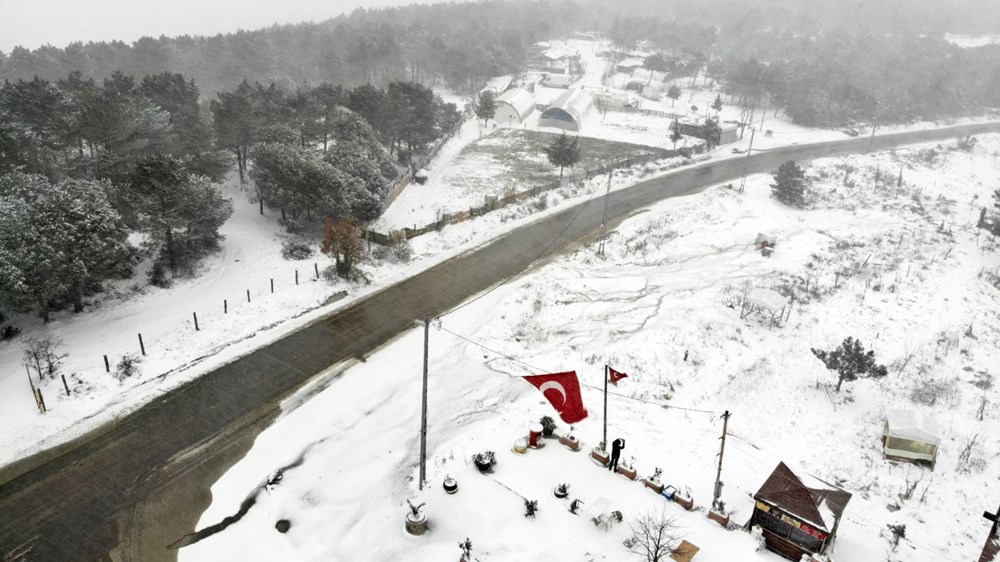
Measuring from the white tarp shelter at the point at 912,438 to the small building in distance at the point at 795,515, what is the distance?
6187 millimetres

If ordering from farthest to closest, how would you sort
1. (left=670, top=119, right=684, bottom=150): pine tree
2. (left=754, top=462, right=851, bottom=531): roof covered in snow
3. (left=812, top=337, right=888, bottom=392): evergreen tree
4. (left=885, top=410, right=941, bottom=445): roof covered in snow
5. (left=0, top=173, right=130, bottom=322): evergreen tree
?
1. (left=670, top=119, right=684, bottom=150): pine tree
2. (left=0, top=173, right=130, bottom=322): evergreen tree
3. (left=812, top=337, right=888, bottom=392): evergreen tree
4. (left=885, top=410, right=941, bottom=445): roof covered in snow
5. (left=754, top=462, right=851, bottom=531): roof covered in snow

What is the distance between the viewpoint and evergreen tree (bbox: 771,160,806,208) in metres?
54.7

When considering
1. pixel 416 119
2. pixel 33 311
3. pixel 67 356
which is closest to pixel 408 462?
pixel 67 356

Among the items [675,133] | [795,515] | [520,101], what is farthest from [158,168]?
[520,101]

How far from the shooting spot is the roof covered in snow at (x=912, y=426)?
22.9 metres

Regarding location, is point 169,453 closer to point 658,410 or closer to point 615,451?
point 615,451

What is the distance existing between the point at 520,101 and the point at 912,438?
236 ft

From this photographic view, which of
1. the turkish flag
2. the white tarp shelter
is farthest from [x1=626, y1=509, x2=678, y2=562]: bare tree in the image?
the white tarp shelter

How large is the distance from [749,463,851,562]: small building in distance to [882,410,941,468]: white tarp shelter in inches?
244

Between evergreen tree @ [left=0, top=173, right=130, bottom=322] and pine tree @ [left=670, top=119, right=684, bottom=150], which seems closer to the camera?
evergreen tree @ [left=0, top=173, right=130, bottom=322]

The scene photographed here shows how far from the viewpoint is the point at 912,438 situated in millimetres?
23016

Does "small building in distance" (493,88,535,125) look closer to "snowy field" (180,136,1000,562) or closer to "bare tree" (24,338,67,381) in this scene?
"snowy field" (180,136,1000,562)

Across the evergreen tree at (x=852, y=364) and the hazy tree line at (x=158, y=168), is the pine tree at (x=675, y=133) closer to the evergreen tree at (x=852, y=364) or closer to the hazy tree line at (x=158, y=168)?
the hazy tree line at (x=158, y=168)

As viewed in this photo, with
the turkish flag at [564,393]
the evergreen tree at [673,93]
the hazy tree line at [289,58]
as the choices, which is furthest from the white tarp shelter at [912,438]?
the evergreen tree at [673,93]
